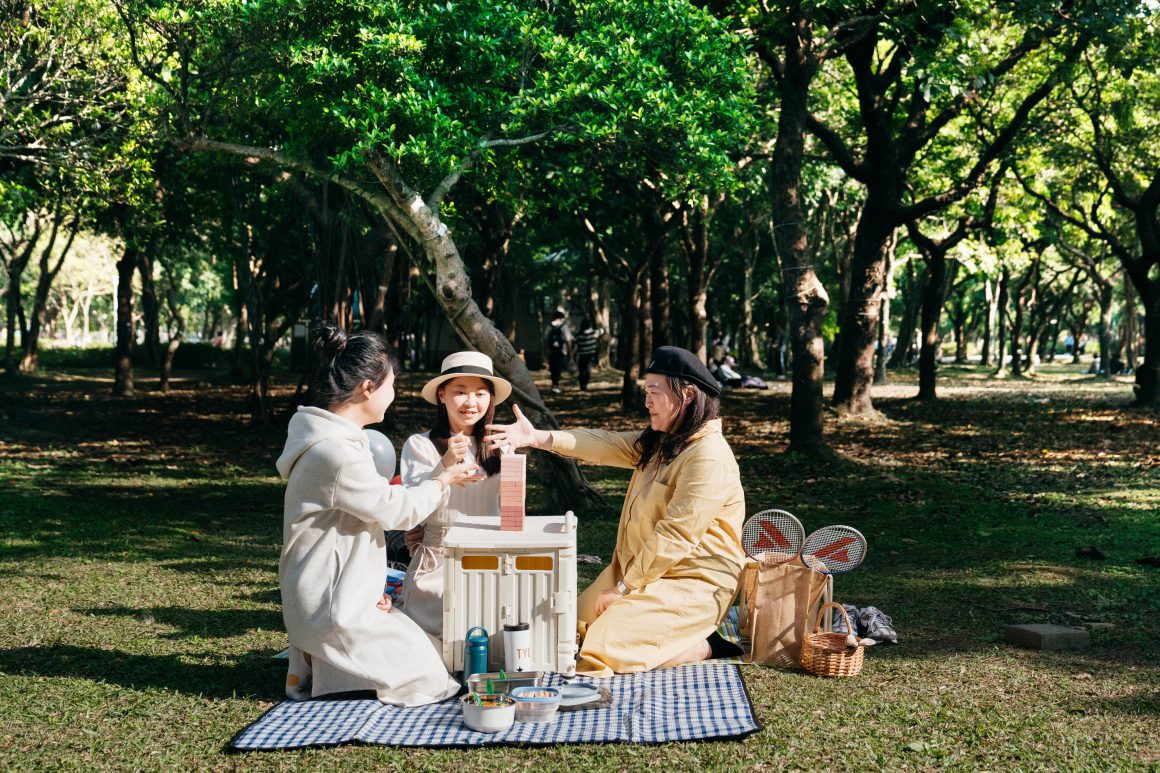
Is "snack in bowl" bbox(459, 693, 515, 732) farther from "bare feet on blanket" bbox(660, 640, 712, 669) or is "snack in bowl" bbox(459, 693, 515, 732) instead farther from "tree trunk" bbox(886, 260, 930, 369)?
"tree trunk" bbox(886, 260, 930, 369)

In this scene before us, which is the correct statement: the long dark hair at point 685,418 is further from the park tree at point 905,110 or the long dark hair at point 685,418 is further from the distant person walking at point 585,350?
the distant person walking at point 585,350

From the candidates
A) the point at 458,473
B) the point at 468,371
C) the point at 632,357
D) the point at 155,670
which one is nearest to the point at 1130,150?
the point at 632,357

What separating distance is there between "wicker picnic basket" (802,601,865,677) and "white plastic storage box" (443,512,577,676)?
128 cm

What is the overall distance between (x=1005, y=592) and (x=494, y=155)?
613 cm

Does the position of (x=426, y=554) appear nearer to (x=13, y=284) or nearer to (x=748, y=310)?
(x=13, y=284)

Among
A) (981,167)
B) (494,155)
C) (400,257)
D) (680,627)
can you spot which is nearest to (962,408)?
(981,167)

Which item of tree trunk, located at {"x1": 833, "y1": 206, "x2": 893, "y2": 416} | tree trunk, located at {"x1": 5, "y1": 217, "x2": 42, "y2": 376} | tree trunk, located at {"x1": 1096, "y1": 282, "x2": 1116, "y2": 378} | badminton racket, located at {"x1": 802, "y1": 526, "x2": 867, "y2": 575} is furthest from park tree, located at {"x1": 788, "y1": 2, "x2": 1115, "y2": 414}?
tree trunk, located at {"x1": 5, "y1": 217, "x2": 42, "y2": 376}

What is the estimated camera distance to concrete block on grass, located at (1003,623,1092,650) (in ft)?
19.4

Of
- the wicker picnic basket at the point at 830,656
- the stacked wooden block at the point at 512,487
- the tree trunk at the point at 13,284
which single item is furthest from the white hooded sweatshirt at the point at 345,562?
the tree trunk at the point at 13,284

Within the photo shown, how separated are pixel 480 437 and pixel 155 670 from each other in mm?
2095

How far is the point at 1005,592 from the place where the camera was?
24.5 ft

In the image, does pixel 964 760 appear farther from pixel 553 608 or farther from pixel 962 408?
pixel 962 408

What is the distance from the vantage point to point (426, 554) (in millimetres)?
5465

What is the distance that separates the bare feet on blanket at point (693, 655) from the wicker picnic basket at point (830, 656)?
1.67 feet
